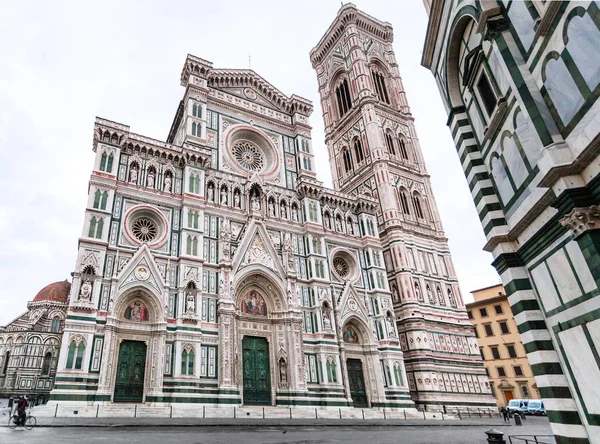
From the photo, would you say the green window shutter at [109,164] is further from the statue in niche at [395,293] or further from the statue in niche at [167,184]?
the statue in niche at [395,293]

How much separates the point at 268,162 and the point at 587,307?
26299 millimetres

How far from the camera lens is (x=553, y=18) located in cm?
649

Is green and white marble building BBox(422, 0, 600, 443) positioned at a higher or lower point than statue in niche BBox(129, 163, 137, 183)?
lower

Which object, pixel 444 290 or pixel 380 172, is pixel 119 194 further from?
pixel 444 290

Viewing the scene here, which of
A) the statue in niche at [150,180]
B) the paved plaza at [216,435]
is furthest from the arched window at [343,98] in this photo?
the paved plaza at [216,435]

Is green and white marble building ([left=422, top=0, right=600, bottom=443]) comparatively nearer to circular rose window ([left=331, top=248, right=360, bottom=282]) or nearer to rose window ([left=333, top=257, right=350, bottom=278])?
circular rose window ([left=331, top=248, right=360, bottom=282])

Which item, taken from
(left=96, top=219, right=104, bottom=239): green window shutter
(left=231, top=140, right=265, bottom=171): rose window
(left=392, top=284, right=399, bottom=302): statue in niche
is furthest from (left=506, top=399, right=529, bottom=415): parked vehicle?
(left=96, top=219, right=104, bottom=239): green window shutter

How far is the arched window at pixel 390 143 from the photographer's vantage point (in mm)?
39562

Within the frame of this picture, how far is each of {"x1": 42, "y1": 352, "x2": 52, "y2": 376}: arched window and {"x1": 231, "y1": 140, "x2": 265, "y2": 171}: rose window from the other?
35991 millimetres

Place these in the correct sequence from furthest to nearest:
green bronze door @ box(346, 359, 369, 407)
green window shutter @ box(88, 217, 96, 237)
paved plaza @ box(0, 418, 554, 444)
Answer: green bronze door @ box(346, 359, 369, 407) < green window shutter @ box(88, 217, 96, 237) < paved plaza @ box(0, 418, 554, 444)

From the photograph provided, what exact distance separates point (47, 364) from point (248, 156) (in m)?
36.9

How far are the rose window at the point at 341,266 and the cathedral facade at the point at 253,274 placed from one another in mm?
119

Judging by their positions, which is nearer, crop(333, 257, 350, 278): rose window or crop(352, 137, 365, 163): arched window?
crop(333, 257, 350, 278): rose window

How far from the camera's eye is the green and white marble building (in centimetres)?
602
